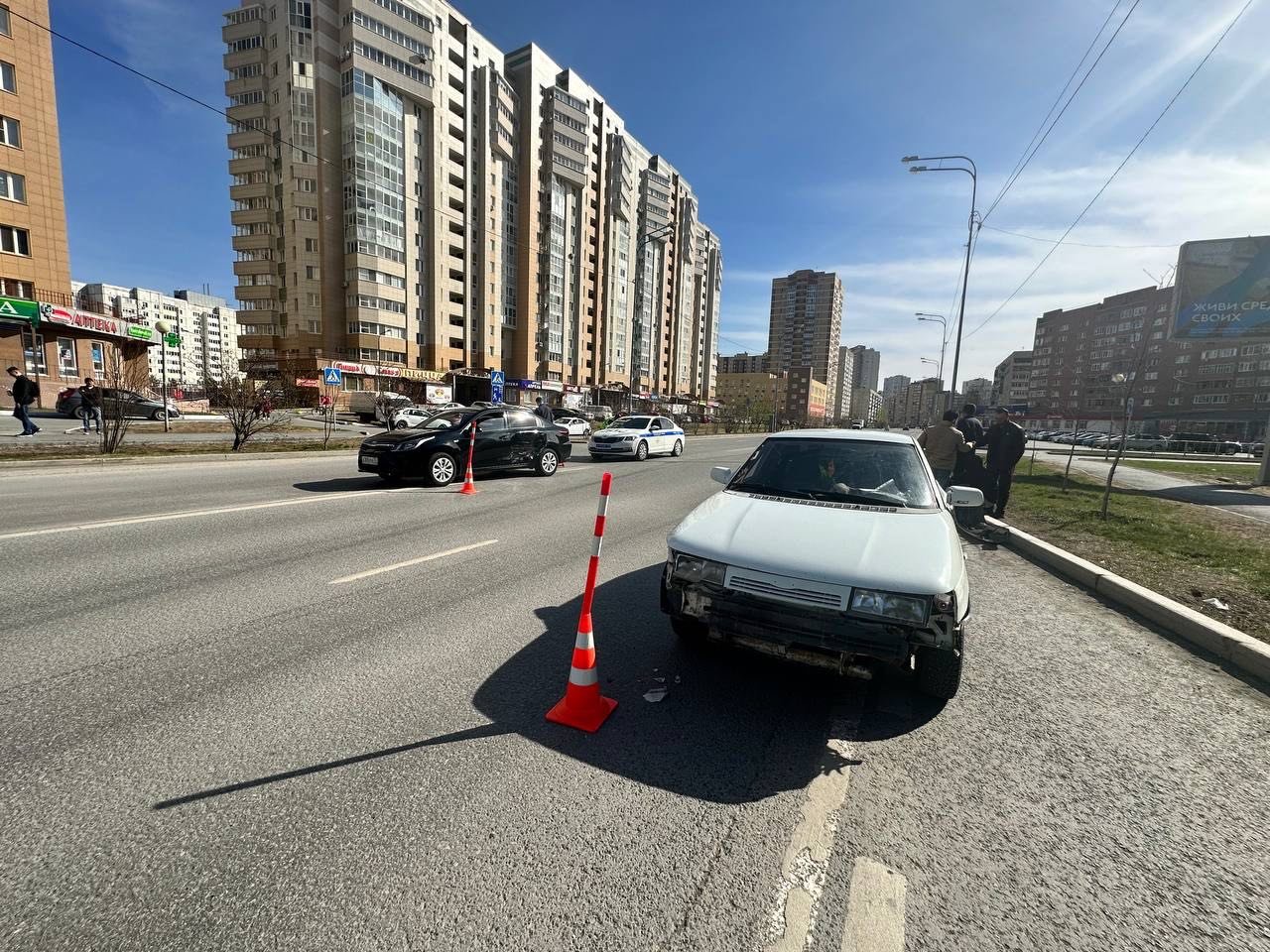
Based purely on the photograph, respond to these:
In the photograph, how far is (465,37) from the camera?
187 ft

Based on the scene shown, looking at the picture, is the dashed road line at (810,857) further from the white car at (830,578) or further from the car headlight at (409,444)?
the car headlight at (409,444)

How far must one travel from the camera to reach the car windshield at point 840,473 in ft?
12.7

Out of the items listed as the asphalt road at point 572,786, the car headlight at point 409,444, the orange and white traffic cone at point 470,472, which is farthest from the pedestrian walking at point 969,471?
the car headlight at point 409,444

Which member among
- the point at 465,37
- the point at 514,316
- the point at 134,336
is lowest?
the point at 134,336

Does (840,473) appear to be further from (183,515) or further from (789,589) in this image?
(183,515)

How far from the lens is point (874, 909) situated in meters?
1.78

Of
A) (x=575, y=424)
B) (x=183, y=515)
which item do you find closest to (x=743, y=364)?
(x=575, y=424)

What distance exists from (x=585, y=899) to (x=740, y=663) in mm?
1924

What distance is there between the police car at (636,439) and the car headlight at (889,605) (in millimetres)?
15764

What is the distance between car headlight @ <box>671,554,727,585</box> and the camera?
299cm

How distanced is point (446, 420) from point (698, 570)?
922cm

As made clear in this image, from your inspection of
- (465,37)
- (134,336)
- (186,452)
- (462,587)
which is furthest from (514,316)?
(462,587)

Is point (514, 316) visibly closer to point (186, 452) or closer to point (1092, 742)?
point (186, 452)

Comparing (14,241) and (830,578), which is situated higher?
(14,241)
